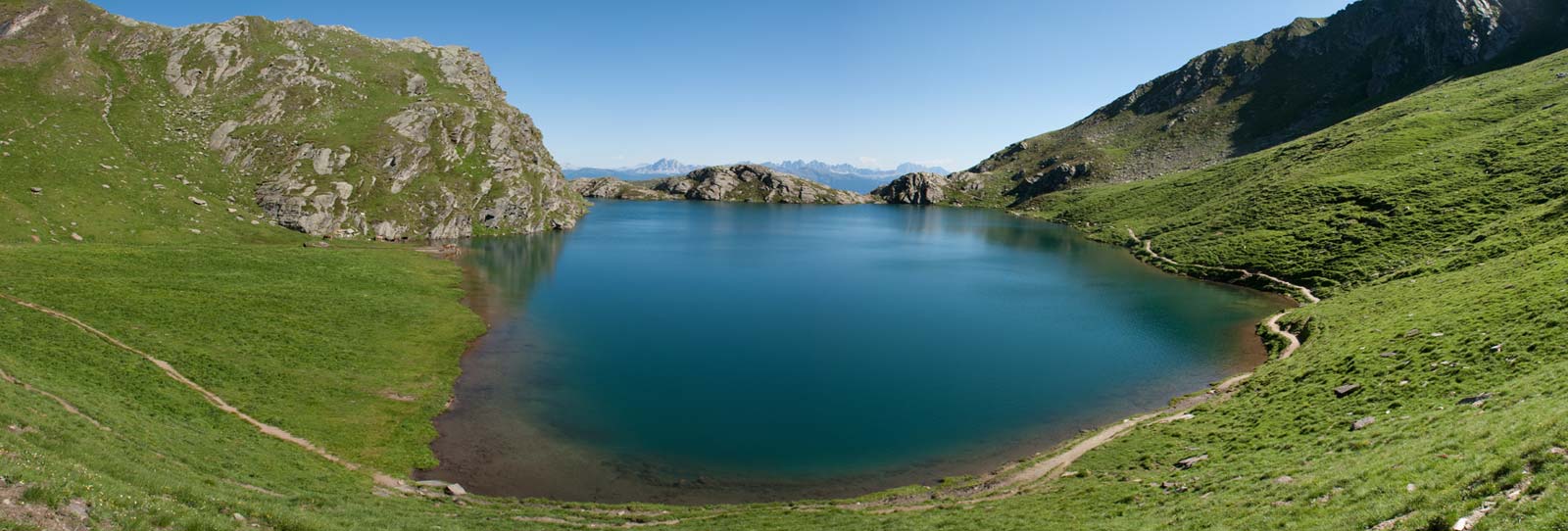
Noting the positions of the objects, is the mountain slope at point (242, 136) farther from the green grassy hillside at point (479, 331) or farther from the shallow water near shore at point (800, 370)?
the shallow water near shore at point (800, 370)

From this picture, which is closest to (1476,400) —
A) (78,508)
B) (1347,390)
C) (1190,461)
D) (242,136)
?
(1347,390)

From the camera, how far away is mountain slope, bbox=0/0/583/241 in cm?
9738

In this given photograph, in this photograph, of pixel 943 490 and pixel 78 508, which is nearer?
pixel 78 508

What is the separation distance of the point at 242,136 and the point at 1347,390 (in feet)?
545

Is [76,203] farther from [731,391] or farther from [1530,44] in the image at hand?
[1530,44]

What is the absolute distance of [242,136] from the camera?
128m

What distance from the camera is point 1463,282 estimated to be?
54.6 meters

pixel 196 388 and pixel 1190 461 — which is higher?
pixel 196 388

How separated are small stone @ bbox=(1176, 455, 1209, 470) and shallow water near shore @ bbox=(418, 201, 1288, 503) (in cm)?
878

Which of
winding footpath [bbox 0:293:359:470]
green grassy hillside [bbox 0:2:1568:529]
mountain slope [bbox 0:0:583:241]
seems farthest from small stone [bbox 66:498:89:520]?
mountain slope [bbox 0:0:583:241]

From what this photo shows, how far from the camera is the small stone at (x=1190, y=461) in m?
32.9

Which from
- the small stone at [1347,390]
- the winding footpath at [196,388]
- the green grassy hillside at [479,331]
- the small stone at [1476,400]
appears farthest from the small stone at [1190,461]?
the winding footpath at [196,388]

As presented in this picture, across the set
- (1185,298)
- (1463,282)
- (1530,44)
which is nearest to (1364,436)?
(1463,282)

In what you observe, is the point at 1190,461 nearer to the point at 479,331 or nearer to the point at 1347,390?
the point at 1347,390
